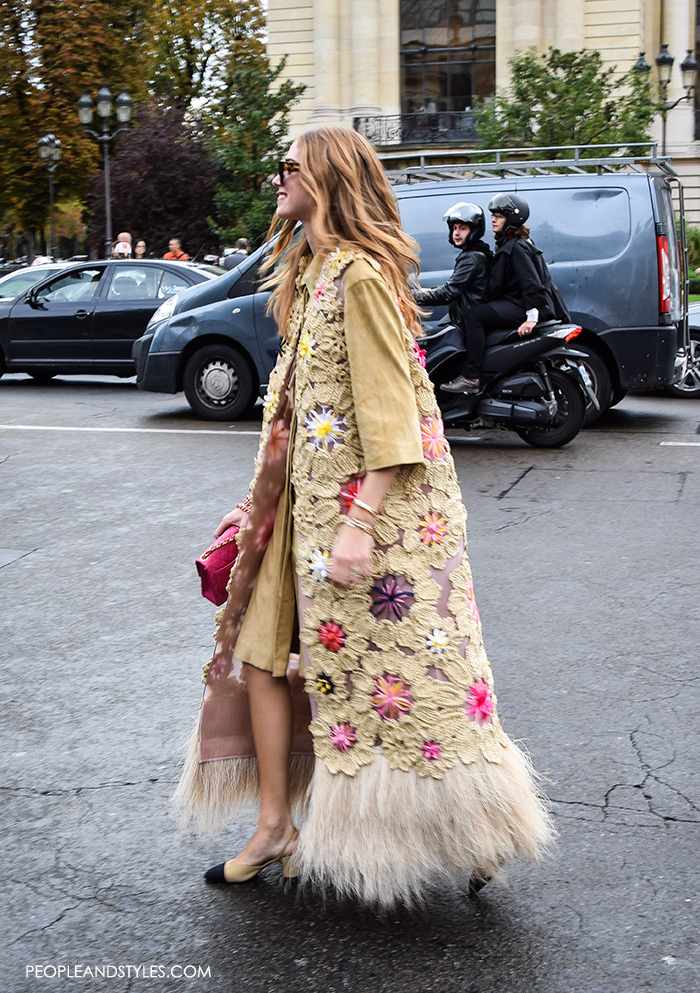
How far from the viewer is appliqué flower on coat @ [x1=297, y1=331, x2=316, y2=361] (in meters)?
2.91

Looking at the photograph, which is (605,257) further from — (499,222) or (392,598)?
(392,598)

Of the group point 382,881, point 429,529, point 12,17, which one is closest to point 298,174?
point 429,529

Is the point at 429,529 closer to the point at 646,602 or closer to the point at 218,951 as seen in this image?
the point at 218,951

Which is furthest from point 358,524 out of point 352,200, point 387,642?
point 352,200

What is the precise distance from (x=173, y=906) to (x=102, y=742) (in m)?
1.17

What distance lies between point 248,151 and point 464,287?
19.5 meters

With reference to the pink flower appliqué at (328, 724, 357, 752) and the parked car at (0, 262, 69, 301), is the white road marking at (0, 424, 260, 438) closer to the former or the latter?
the parked car at (0, 262, 69, 301)

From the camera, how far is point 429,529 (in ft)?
9.48

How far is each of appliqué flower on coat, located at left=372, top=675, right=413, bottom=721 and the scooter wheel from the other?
24.6 feet

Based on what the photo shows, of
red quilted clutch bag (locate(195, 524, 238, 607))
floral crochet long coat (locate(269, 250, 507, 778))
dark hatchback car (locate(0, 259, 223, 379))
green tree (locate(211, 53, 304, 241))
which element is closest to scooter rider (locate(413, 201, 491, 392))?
dark hatchback car (locate(0, 259, 223, 379))

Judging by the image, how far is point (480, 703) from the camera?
2.91 metres

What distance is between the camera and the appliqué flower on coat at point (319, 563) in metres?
2.88

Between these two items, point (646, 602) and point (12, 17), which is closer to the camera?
point (646, 602)

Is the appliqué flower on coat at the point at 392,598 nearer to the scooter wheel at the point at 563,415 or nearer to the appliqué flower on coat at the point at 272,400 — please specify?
the appliqué flower on coat at the point at 272,400
